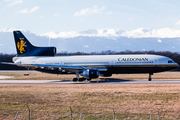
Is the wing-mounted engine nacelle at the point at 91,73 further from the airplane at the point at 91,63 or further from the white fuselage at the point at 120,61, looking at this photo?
the white fuselage at the point at 120,61

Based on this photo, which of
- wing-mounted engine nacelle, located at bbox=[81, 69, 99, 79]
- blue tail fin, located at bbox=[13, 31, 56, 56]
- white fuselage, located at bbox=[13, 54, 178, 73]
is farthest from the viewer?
blue tail fin, located at bbox=[13, 31, 56, 56]

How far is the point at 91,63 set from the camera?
5881 cm

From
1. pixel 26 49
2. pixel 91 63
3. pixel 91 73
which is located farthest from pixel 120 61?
pixel 26 49

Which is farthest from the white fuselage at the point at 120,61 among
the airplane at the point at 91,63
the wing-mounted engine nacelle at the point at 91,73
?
the wing-mounted engine nacelle at the point at 91,73

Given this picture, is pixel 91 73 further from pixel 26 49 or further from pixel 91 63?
pixel 26 49

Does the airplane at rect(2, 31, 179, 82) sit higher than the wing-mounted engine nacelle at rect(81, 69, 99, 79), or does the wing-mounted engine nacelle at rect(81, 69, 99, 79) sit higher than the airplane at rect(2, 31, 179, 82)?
the airplane at rect(2, 31, 179, 82)

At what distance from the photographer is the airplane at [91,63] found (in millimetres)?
56531

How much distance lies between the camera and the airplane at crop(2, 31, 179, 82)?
185 feet

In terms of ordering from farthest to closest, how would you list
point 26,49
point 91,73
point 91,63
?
point 26,49 < point 91,63 < point 91,73


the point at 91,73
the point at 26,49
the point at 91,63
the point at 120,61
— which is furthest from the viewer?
the point at 26,49

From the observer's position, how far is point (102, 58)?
58.5 meters

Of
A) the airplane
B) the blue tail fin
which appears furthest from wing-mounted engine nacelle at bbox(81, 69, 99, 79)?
the blue tail fin

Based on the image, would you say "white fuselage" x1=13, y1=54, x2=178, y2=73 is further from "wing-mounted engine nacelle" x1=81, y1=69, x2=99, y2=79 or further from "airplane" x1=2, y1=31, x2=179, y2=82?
"wing-mounted engine nacelle" x1=81, y1=69, x2=99, y2=79

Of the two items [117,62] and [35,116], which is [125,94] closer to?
[35,116]
